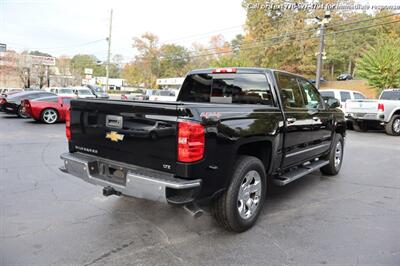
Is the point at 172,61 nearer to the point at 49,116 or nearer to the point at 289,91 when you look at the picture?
the point at 49,116

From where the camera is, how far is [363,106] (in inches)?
502

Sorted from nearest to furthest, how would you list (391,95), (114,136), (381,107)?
(114,136), (381,107), (391,95)

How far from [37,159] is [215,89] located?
4451 millimetres

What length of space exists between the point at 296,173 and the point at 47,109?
1215 cm

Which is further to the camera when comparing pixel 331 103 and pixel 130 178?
pixel 331 103

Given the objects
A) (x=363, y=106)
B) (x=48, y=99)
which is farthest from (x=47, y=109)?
(x=363, y=106)

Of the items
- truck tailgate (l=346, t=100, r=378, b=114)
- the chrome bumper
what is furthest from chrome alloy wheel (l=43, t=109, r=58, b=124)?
truck tailgate (l=346, t=100, r=378, b=114)

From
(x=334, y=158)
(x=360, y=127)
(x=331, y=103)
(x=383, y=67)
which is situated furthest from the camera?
(x=383, y=67)

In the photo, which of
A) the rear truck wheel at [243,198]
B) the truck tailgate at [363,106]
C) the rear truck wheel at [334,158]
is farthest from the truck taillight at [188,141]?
the truck tailgate at [363,106]

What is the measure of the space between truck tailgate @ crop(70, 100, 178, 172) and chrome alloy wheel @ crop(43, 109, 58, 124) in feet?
36.2

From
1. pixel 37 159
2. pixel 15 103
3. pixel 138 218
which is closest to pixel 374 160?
pixel 138 218

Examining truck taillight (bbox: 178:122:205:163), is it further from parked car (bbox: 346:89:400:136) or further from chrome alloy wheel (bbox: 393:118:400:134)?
chrome alloy wheel (bbox: 393:118:400:134)

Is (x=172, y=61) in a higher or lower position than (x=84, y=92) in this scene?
higher

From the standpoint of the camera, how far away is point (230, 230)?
141 inches
